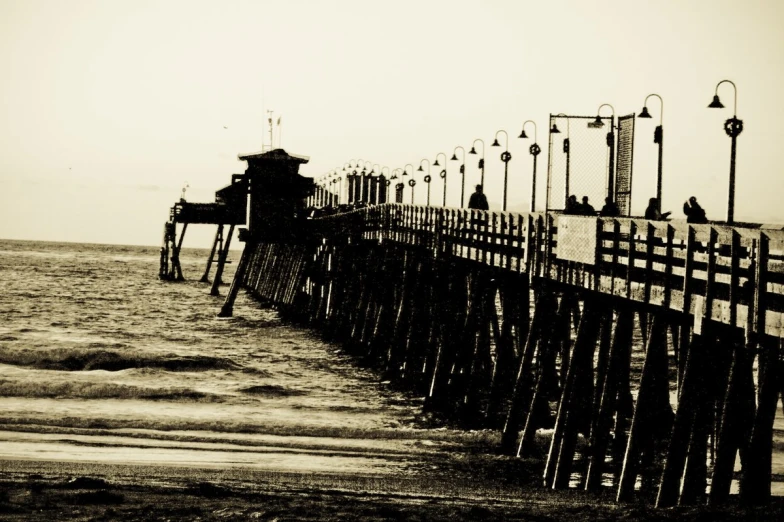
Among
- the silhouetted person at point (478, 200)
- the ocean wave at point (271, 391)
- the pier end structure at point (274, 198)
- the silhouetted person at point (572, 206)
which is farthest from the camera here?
the pier end structure at point (274, 198)

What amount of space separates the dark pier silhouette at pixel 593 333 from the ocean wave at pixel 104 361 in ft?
12.5

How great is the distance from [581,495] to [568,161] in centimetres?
944

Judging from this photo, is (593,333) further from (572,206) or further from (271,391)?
(271,391)

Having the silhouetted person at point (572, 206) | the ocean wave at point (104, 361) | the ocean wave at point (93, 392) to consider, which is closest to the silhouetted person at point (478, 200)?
the silhouetted person at point (572, 206)

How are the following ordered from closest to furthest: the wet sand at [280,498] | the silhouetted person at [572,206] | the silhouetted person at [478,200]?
the wet sand at [280,498]
the silhouetted person at [572,206]
the silhouetted person at [478,200]

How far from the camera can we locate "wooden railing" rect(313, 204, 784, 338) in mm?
9008

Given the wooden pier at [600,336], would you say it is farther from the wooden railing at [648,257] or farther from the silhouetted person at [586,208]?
the silhouetted person at [586,208]

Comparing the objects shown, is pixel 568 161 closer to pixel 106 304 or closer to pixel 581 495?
pixel 581 495

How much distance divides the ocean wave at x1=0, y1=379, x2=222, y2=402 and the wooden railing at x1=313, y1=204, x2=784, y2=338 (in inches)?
215

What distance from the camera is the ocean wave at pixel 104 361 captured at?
86.5 feet

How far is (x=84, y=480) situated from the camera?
10227 mm

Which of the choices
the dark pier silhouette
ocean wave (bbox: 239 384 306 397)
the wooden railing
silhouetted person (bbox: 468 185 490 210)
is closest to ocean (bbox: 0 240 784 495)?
ocean wave (bbox: 239 384 306 397)

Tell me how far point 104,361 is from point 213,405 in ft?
27.0

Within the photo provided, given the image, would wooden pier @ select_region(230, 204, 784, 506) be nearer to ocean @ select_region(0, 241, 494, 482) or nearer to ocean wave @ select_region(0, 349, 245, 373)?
ocean @ select_region(0, 241, 494, 482)
